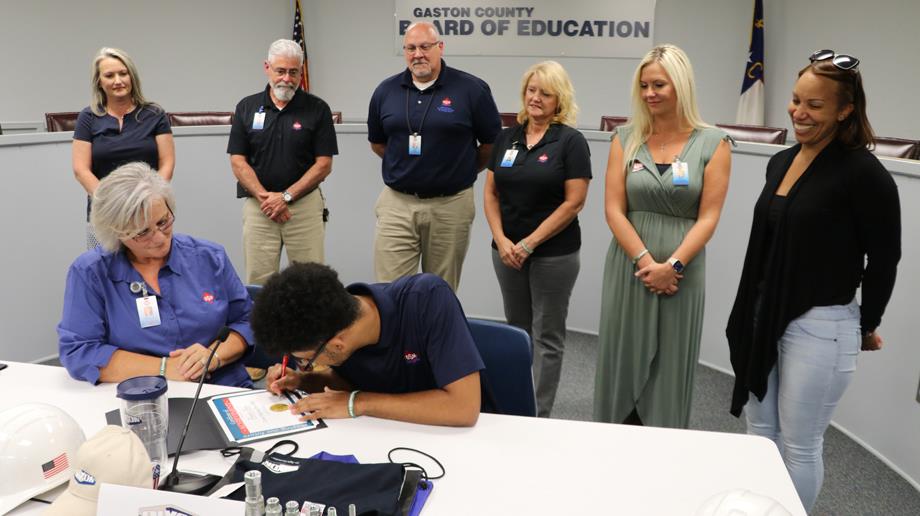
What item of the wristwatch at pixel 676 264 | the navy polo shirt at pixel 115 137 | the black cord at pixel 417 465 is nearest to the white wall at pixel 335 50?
the navy polo shirt at pixel 115 137

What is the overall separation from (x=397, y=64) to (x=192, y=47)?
194 centimetres

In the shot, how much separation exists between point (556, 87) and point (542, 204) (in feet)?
1.59

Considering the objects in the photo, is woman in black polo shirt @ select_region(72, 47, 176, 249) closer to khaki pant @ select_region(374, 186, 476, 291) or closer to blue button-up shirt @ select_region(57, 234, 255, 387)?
khaki pant @ select_region(374, 186, 476, 291)

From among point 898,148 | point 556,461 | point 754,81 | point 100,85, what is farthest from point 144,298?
point 754,81

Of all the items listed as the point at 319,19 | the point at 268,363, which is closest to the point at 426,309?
the point at 268,363

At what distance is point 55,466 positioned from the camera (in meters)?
1.26

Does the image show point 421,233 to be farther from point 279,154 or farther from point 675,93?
point 675,93

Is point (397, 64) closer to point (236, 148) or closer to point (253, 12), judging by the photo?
point (253, 12)

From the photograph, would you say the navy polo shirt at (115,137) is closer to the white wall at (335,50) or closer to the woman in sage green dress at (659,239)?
the woman in sage green dress at (659,239)

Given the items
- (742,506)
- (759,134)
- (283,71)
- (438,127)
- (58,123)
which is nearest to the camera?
(742,506)

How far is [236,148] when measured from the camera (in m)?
3.32

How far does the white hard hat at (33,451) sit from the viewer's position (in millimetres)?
1222

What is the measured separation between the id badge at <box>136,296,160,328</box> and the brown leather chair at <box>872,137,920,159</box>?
2899mm

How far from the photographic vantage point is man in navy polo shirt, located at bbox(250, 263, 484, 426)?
4.60 ft
